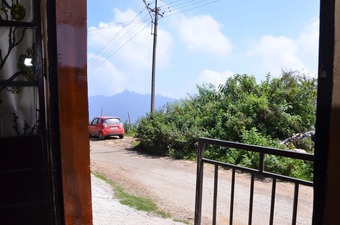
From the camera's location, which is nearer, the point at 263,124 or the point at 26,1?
the point at 26,1

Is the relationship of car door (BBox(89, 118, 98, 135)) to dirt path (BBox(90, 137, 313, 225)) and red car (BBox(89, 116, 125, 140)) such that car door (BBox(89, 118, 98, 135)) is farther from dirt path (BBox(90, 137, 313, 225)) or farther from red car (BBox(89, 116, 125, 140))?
dirt path (BBox(90, 137, 313, 225))

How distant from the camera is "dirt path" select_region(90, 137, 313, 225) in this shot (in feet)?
14.0

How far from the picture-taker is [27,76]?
110 cm

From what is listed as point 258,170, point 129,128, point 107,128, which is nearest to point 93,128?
point 107,128

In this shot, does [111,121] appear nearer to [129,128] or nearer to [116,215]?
[129,128]

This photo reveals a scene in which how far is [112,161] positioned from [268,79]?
5687mm

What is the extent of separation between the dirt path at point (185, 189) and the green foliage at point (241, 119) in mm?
666

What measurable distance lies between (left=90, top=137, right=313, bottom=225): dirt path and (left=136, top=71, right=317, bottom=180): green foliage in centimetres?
67

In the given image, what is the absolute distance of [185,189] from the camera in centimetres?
556

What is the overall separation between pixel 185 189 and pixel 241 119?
3.58 metres

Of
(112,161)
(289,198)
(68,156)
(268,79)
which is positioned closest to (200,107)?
(268,79)

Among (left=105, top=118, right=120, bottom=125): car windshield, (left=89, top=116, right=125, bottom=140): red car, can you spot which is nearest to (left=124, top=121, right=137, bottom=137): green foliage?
(left=89, top=116, right=125, bottom=140): red car

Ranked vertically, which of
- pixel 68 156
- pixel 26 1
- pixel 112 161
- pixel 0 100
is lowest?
pixel 112 161

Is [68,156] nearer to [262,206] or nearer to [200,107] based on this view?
[262,206]
